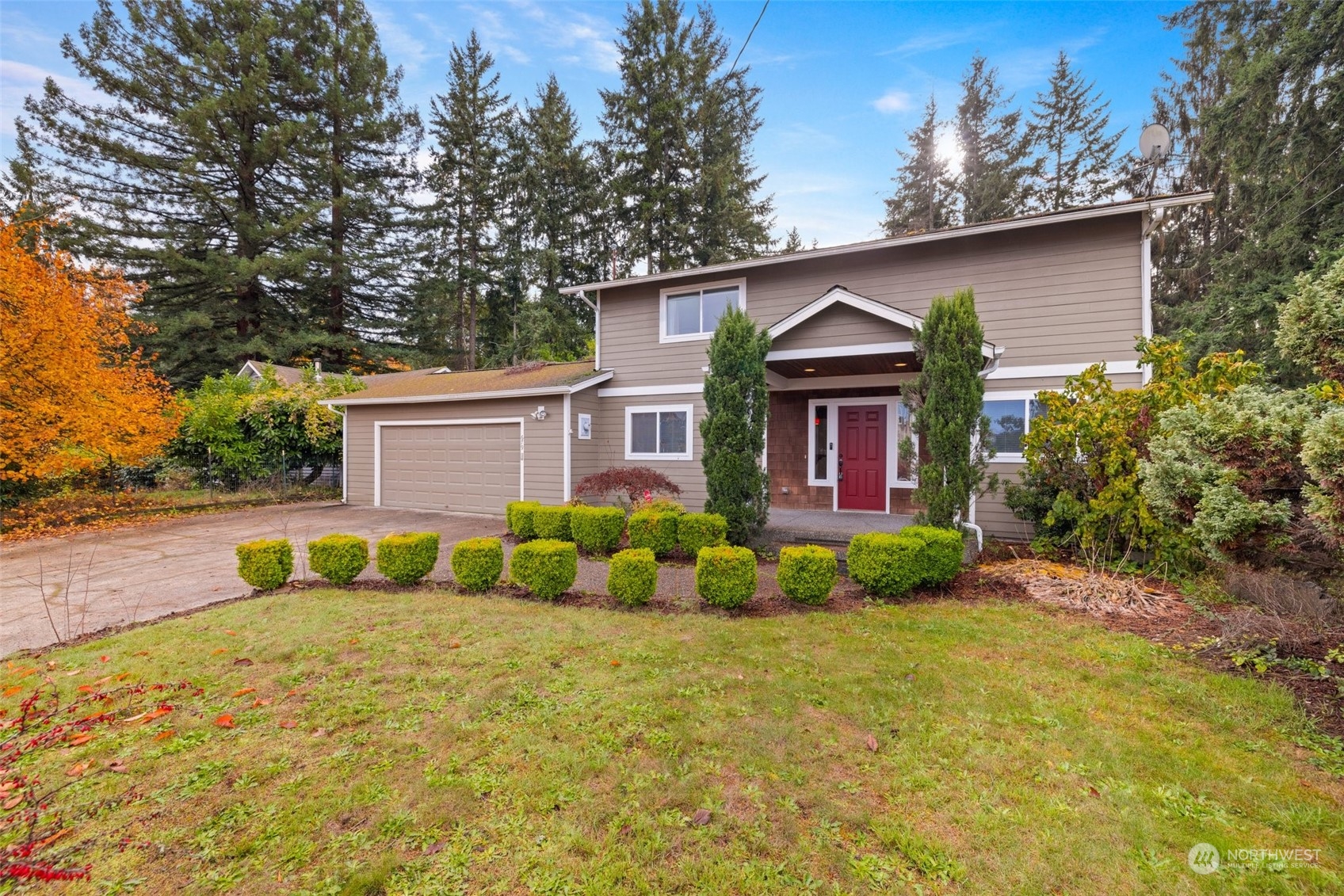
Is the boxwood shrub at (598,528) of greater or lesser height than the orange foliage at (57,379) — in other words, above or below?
below

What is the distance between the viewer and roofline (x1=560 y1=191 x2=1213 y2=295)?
7043 millimetres

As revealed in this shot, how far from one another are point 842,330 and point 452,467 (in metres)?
9.01

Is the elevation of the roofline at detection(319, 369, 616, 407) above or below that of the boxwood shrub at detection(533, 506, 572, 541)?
above

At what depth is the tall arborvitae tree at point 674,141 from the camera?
20.6 metres

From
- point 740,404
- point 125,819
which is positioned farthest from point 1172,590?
point 125,819

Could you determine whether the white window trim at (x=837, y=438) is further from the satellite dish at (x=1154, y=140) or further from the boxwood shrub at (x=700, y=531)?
the satellite dish at (x=1154, y=140)

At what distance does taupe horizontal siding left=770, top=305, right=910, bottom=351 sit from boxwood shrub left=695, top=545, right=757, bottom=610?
4241 mm

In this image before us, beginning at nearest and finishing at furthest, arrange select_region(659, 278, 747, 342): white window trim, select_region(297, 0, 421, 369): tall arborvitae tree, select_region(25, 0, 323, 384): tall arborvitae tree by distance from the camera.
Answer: select_region(659, 278, 747, 342): white window trim → select_region(25, 0, 323, 384): tall arborvitae tree → select_region(297, 0, 421, 369): tall arborvitae tree

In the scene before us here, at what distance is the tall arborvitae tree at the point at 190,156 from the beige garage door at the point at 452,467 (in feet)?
43.7

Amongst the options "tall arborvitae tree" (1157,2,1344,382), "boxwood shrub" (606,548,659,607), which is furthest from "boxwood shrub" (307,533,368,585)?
"tall arborvitae tree" (1157,2,1344,382)

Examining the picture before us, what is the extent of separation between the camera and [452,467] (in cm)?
1195

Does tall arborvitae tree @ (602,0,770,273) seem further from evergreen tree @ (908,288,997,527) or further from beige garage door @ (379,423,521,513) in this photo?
evergreen tree @ (908,288,997,527)

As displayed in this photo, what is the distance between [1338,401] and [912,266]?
5902 mm

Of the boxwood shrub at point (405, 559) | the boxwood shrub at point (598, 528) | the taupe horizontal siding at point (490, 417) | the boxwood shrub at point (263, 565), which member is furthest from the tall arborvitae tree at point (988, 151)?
Result: the boxwood shrub at point (263, 565)
